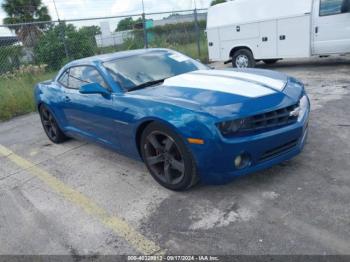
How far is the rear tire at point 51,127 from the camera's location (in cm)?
584

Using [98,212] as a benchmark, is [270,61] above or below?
below

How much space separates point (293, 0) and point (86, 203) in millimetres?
7871

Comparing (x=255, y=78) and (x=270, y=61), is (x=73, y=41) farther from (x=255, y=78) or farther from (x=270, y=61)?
(x=255, y=78)

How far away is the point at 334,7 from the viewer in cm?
870

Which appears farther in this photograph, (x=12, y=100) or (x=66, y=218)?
(x=12, y=100)

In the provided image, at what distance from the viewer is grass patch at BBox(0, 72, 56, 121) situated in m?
9.00

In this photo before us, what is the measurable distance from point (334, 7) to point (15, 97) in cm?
843

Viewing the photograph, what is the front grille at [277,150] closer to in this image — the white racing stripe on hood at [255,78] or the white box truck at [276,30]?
the white racing stripe on hood at [255,78]

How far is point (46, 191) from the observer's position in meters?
4.22

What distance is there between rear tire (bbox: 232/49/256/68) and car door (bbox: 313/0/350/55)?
1.84 meters

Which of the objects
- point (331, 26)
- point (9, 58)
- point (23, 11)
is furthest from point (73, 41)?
point (23, 11)

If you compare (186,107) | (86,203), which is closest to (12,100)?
(86,203)

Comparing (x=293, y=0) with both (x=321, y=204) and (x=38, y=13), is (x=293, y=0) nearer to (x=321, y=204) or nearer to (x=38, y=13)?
(x=321, y=204)

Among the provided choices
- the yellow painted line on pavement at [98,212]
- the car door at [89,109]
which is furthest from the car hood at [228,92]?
the yellow painted line on pavement at [98,212]
